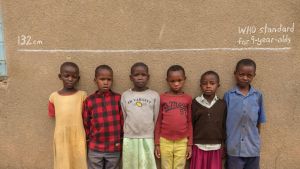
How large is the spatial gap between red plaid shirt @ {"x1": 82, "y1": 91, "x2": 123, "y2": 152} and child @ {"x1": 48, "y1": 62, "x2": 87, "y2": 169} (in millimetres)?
101

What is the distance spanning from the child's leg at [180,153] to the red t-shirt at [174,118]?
0.06 metres

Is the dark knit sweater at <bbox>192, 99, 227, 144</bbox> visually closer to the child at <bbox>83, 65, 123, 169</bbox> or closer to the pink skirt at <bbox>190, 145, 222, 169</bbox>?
the pink skirt at <bbox>190, 145, 222, 169</bbox>

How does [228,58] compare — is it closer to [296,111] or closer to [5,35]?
[296,111]

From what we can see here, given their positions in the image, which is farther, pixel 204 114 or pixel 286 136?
pixel 286 136

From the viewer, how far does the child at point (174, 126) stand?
119 inches

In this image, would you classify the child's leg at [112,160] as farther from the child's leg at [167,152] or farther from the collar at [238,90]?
the collar at [238,90]

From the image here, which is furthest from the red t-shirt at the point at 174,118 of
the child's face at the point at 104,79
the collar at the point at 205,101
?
the child's face at the point at 104,79

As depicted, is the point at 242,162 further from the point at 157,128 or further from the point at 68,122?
the point at 68,122

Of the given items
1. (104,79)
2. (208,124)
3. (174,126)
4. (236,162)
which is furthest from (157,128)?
(236,162)

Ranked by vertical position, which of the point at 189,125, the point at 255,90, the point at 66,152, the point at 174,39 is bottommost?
the point at 66,152

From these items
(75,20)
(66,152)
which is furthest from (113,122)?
(75,20)

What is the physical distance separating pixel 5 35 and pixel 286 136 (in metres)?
3.37

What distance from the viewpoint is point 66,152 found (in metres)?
3.19

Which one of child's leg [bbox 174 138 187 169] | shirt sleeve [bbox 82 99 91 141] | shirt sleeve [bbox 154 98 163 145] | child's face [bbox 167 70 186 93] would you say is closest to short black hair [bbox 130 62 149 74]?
child's face [bbox 167 70 186 93]
